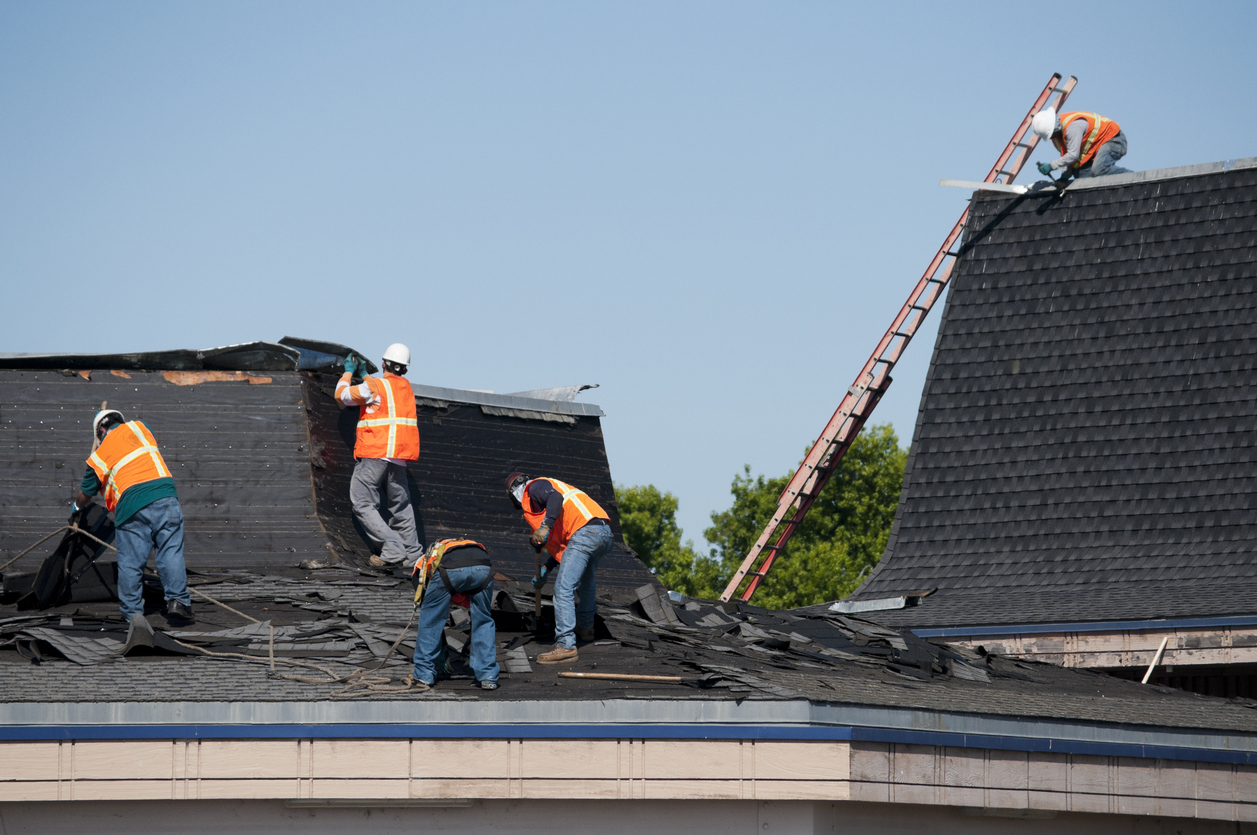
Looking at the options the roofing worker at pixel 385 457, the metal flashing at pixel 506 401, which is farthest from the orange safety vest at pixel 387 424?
the metal flashing at pixel 506 401

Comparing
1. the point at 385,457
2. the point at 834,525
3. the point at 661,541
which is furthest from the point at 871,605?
the point at 661,541

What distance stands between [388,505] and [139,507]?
360 centimetres

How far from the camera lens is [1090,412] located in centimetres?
1845

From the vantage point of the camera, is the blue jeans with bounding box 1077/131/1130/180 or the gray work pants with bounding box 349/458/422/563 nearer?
the gray work pants with bounding box 349/458/422/563

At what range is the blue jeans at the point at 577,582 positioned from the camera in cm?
1099

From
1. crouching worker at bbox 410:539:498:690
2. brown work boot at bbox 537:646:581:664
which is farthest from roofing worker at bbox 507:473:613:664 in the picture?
crouching worker at bbox 410:539:498:690

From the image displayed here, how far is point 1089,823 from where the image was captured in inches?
396

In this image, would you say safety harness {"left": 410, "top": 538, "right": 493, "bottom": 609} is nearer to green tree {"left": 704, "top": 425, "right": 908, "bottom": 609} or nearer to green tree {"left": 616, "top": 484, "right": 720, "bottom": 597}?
green tree {"left": 704, "top": 425, "right": 908, "bottom": 609}

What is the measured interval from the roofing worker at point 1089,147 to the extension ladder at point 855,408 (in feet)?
7.70

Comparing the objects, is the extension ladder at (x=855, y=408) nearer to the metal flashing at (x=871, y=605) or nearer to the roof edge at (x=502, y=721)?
the metal flashing at (x=871, y=605)

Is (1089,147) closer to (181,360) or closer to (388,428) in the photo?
(388,428)

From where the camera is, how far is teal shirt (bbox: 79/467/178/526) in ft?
38.5

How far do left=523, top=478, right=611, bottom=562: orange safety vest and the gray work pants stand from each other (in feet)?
10.8

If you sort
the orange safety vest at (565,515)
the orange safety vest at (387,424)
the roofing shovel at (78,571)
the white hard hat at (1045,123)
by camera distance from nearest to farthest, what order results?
1. the orange safety vest at (565,515)
2. the roofing shovel at (78,571)
3. the orange safety vest at (387,424)
4. the white hard hat at (1045,123)
